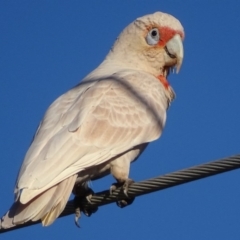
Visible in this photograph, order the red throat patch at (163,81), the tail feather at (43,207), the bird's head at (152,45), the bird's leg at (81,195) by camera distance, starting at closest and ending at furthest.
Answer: the tail feather at (43,207) < the bird's leg at (81,195) < the red throat patch at (163,81) < the bird's head at (152,45)

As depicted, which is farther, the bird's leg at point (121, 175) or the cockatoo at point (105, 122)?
the bird's leg at point (121, 175)

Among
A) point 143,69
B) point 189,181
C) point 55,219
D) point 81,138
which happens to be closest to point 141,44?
point 143,69

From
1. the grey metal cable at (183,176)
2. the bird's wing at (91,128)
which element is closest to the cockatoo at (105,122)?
the bird's wing at (91,128)

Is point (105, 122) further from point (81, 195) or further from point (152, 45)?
point (152, 45)

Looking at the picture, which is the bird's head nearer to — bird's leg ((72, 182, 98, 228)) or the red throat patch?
the red throat patch

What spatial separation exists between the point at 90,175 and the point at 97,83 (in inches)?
40.4

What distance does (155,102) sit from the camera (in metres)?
6.86

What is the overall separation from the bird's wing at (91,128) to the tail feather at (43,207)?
0.09 meters

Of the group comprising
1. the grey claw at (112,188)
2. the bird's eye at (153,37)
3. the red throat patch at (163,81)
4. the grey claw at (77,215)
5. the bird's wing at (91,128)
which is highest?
the bird's eye at (153,37)

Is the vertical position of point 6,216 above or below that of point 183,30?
below

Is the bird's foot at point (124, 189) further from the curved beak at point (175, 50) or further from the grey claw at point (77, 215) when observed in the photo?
the curved beak at point (175, 50)

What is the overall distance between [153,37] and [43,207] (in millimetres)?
3046

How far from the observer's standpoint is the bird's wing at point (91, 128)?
18.5 feet

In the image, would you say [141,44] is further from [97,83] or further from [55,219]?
[55,219]
